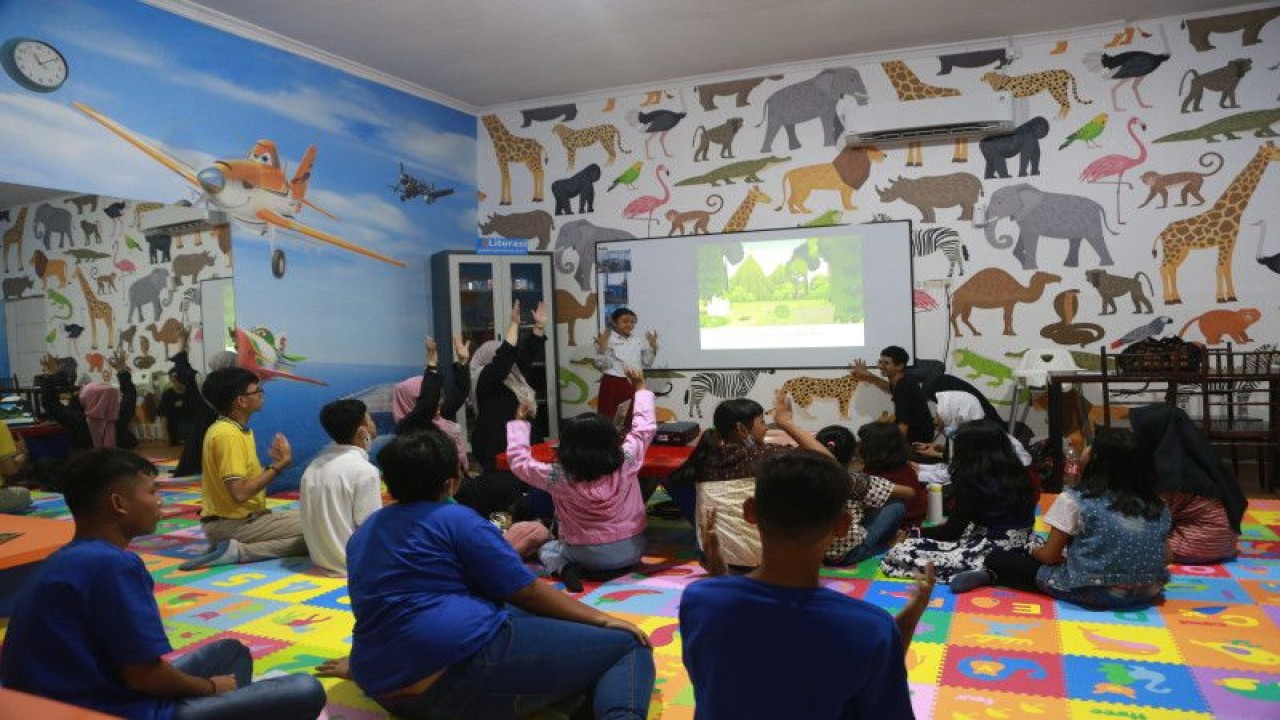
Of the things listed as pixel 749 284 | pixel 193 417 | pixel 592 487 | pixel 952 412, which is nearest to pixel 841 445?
pixel 592 487

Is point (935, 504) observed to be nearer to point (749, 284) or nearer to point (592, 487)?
point (592, 487)

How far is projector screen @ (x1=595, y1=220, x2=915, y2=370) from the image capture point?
22.6 feet

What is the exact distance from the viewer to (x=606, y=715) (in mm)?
2174

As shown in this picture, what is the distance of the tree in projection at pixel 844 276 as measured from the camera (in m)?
6.95

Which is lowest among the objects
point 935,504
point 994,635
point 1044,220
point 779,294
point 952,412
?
point 994,635

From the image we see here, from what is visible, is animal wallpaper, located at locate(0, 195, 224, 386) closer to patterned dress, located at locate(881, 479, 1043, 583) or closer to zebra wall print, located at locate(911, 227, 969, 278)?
patterned dress, located at locate(881, 479, 1043, 583)

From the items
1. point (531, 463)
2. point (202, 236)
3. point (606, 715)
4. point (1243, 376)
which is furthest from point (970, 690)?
point (202, 236)

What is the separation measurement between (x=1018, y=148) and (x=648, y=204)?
295cm

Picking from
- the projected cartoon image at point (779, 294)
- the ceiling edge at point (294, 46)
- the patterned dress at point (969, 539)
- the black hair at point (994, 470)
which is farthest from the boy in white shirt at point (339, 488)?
the projected cartoon image at point (779, 294)

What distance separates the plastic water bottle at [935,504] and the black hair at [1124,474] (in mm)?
1372

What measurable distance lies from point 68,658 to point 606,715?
1.18 metres

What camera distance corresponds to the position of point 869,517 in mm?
4121

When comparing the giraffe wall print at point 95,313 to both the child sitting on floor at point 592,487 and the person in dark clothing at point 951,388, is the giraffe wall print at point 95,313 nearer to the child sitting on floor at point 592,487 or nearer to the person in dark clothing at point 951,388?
the child sitting on floor at point 592,487

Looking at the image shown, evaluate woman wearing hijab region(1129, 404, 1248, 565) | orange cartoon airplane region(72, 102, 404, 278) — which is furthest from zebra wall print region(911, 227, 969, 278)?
orange cartoon airplane region(72, 102, 404, 278)
